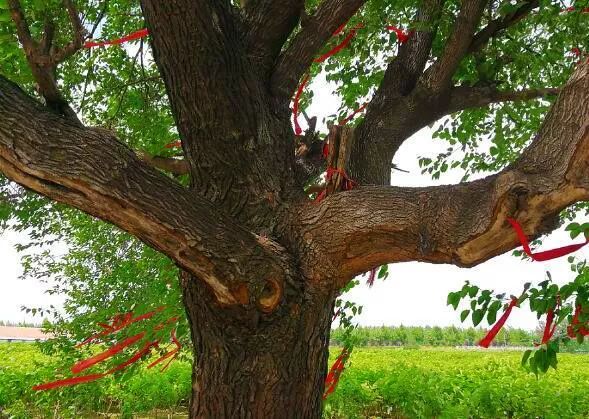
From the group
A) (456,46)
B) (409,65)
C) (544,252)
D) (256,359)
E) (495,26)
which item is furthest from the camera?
(495,26)

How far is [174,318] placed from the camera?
3.46 metres

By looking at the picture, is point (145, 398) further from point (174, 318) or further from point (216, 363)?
point (216, 363)

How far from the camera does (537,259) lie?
6.77ft

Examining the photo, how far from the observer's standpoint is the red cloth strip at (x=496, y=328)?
2356 millimetres

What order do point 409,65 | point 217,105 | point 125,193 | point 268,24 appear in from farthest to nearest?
point 409,65 → point 268,24 → point 217,105 → point 125,193

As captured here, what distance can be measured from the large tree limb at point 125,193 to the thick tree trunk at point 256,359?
17 cm

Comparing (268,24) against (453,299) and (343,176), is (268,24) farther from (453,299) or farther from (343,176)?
(453,299)

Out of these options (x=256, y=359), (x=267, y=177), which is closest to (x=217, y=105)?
(x=267, y=177)

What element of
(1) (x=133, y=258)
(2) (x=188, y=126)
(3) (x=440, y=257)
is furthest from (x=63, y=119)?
(1) (x=133, y=258)

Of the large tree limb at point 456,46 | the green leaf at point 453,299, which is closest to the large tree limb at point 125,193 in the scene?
the green leaf at point 453,299

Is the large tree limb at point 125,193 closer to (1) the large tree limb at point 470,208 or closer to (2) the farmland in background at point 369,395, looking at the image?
(1) the large tree limb at point 470,208

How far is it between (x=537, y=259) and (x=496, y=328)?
1.46 feet

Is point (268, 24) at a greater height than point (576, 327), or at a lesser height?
greater

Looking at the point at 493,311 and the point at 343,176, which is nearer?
the point at 493,311
